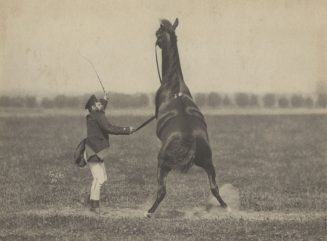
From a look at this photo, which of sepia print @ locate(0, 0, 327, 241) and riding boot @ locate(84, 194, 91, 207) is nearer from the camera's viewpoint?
sepia print @ locate(0, 0, 327, 241)

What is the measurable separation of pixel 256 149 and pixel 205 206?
23.9 feet

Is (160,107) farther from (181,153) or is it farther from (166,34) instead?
(166,34)

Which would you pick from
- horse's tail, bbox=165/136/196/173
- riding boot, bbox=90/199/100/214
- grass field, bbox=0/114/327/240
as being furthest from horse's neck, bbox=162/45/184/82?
riding boot, bbox=90/199/100/214

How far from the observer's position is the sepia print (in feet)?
29.7

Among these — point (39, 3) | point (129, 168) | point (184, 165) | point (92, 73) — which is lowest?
point (129, 168)

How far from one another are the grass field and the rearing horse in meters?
0.78

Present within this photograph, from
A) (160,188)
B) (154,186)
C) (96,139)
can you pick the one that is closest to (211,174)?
(160,188)

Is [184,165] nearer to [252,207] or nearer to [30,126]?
[252,207]

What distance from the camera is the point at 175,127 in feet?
30.1

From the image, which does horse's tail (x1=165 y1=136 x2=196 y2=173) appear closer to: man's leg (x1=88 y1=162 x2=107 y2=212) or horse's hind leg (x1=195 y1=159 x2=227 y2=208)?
horse's hind leg (x1=195 y1=159 x2=227 y2=208)

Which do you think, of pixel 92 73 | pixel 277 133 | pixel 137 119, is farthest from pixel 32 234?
pixel 277 133

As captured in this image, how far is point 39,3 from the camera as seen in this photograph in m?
11.5

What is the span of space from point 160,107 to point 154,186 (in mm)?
2855

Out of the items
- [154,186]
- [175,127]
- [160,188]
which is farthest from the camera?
[154,186]
